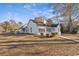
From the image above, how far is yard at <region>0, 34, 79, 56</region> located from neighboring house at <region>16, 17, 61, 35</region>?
0.06m

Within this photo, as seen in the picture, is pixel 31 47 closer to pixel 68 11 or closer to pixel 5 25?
pixel 5 25

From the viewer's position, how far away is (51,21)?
2.85 m

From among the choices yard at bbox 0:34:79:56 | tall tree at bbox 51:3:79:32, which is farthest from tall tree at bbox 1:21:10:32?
tall tree at bbox 51:3:79:32

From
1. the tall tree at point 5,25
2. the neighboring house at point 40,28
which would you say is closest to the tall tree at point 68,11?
the neighboring house at point 40,28

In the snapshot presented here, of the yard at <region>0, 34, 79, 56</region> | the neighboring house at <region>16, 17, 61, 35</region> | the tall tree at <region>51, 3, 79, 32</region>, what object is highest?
the tall tree at <region>51, 3, 79, 32</region>

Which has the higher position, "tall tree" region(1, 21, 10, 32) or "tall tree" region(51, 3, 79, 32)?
"tall tree" region(51, 3, 79, 32)

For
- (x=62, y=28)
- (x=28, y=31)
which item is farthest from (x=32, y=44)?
(x=62, y=28)

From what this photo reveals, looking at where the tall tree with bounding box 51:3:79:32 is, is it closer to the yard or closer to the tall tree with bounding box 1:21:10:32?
the yard

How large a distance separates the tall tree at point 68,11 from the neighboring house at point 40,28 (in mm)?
123

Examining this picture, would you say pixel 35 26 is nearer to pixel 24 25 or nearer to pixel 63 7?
pixel 24 25

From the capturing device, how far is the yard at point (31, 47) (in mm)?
2814

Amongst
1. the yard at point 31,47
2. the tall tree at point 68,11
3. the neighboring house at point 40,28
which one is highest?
the tall tree at point 68,11

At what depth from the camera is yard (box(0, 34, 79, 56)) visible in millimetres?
2814

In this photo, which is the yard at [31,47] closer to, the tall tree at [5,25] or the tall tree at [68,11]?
the tall tree at [5,25]
